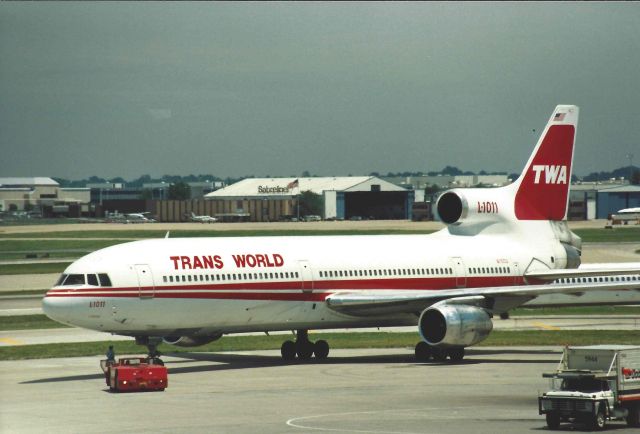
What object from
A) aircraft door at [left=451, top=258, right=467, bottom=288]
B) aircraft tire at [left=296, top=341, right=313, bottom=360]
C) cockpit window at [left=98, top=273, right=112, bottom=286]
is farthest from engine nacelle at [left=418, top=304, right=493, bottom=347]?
cockpit window at [left=98, top=273, right=112, bottom=286]

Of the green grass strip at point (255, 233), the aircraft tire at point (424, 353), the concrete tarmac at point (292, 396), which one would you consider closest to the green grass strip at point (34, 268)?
the green grass strip at point (255, 233)

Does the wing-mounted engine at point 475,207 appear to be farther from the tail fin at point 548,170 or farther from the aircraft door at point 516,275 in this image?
the aircraft door at point 516,275

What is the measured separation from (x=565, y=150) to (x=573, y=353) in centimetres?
2928

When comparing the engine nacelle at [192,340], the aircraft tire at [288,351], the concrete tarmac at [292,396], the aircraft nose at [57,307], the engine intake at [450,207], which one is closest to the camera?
the concrete tarmac at [292,396]

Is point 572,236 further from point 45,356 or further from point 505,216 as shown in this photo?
point 45,356

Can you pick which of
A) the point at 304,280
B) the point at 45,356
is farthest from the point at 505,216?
the point at 45,356

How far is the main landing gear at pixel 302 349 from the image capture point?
54.6m

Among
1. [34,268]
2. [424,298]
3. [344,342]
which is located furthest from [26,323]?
[34,268]

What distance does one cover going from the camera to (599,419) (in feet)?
108

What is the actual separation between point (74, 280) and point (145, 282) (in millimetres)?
2763

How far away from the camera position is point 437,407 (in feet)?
125

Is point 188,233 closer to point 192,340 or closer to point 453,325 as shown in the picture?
point 192,340

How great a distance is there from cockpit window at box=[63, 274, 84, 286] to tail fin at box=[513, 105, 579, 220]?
2458 cm

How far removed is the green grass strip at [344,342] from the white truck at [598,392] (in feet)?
82.2
